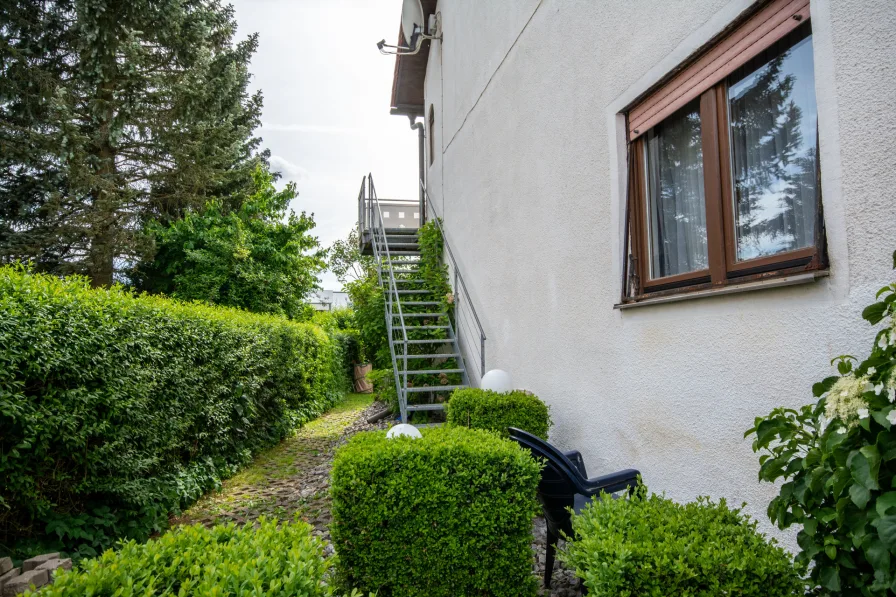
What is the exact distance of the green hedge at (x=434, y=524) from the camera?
9.83ft

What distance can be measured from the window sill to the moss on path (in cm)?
337

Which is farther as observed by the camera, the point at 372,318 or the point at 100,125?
the point at 100,125

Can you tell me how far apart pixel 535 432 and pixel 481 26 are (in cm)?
587

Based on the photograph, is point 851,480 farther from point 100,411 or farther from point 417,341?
point 417,341

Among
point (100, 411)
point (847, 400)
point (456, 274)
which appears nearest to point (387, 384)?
point (456, 274)

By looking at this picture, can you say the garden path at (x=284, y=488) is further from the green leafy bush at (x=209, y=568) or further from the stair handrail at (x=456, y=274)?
the stair handrail at (x=456, y=274)

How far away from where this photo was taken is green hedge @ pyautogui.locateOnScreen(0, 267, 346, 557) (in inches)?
143

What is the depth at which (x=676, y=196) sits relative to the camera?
339 cm

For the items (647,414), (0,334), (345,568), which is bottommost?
(345,568)

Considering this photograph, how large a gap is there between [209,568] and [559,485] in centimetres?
222

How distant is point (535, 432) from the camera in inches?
185

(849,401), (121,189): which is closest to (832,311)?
(849,401)

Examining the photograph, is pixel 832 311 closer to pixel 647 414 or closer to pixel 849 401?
pixel 849 401

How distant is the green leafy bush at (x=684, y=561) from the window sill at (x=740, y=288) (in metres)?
1.07
